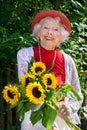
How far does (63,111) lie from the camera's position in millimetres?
2967

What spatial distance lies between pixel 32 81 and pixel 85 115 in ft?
8.16

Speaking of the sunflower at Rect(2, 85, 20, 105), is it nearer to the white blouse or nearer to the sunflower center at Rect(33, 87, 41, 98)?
the sunflower center at Rect(33, 87, 41, 98)

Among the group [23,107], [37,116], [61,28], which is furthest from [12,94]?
[61,28]

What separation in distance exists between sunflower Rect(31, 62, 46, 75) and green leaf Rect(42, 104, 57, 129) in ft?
0.76

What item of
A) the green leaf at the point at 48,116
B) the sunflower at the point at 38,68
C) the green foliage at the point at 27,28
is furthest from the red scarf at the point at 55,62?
the green foliage at the point at 27,28

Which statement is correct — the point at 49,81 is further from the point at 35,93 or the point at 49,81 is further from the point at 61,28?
the point at 61,28

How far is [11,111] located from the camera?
4449 mm

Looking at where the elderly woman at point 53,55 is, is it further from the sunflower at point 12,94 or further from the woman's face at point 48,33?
the sunflower at point 12,94

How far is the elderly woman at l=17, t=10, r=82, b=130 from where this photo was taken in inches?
120

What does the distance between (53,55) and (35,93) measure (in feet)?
1.92

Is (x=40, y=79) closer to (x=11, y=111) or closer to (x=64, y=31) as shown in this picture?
(x=64, y=31)

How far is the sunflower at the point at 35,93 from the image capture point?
2.64 metres

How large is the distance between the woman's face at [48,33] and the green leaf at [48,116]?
0.58 metres

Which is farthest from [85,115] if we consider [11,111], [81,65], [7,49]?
[7,49]
